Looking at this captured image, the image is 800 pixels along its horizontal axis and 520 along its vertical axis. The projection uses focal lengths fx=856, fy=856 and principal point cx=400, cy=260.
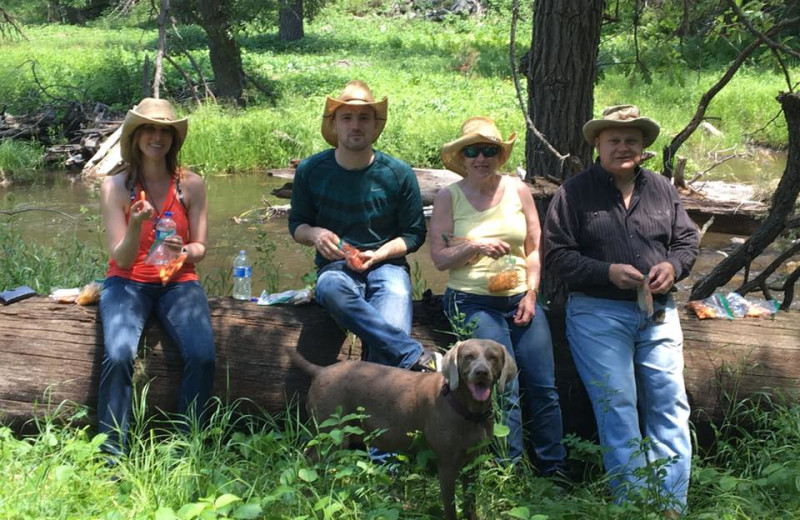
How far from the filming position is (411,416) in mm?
4133

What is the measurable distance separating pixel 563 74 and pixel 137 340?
3.28 metres

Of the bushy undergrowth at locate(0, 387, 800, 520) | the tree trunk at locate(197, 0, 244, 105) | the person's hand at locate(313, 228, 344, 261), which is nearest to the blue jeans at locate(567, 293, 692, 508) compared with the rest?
the bushy undergrowth at locate(0, 387, 800, 520)

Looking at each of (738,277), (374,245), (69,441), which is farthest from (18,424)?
(738,277)

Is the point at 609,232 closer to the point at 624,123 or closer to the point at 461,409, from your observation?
the point at 624,123

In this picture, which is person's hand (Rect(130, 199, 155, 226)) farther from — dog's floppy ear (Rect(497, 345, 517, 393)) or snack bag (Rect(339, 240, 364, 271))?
dog's floppy ear (Rect(497, 345, 517, 393))

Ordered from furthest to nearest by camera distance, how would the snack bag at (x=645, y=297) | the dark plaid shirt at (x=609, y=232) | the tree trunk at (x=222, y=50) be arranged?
1. the tree trunk at (x=222, y=50)
2. the dark plaid shirt at (x=609, y=232)
3. the snack bag at (x=645, y=297)

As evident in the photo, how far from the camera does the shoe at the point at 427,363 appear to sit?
15.0 ft

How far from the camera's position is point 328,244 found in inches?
191

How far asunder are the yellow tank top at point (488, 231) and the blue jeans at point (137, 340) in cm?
143

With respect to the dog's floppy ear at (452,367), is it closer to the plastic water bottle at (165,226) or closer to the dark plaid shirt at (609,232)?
the dark plaid shirt at (609,232)

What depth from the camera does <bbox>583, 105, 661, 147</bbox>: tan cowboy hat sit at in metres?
4.69

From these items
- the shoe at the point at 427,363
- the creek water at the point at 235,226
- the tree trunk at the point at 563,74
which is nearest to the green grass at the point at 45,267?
the creek water at the point at 235,226

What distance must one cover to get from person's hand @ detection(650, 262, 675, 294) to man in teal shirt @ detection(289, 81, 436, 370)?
52.1 inches

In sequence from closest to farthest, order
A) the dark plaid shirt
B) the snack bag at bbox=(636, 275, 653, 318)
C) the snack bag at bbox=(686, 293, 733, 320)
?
the snack bag at bbox=(636, 275, 653, 318), the dark plaid shirt, the snack bag at bbox=(686, 293, 733, 320)
